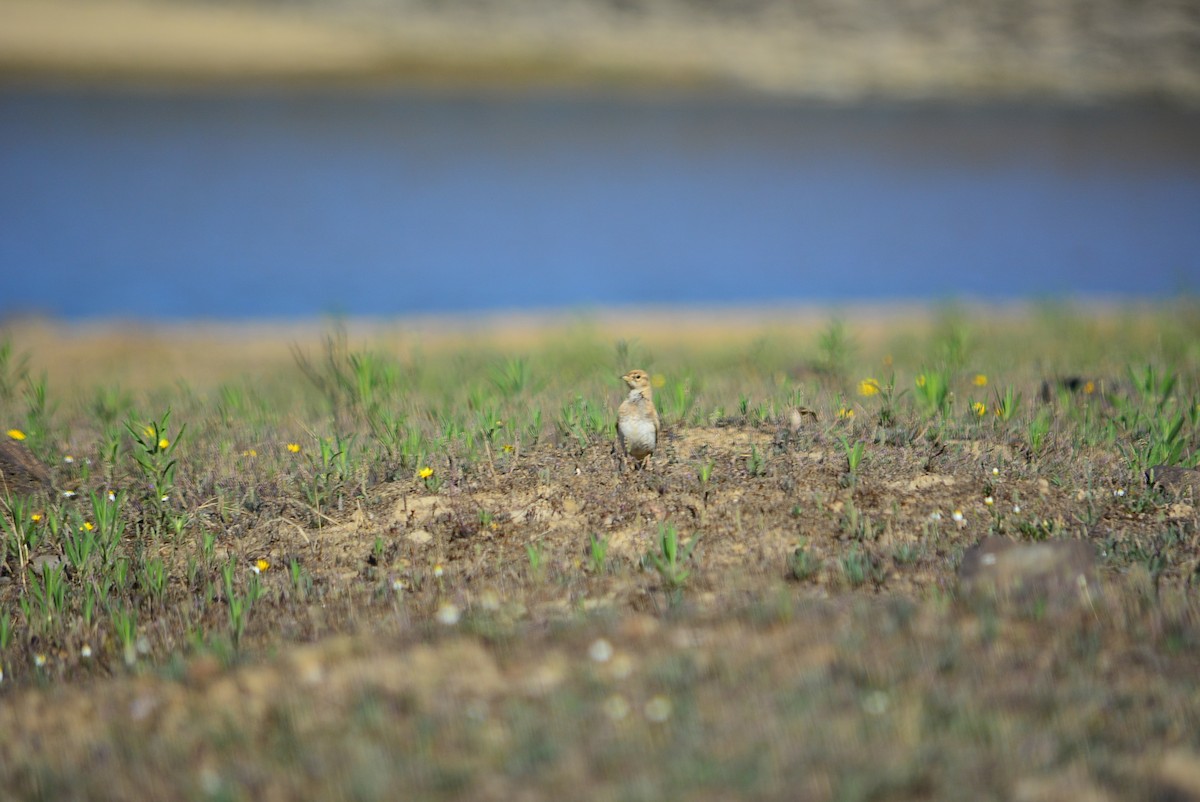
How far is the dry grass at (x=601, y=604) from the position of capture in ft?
9.82

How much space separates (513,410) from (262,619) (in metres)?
2.03

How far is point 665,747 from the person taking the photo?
9.81ft

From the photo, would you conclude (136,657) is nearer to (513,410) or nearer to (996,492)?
(513,410)

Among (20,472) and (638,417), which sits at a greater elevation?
(638,417)

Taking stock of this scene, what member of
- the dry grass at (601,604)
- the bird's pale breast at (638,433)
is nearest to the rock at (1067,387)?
the dry grass at (601,604)

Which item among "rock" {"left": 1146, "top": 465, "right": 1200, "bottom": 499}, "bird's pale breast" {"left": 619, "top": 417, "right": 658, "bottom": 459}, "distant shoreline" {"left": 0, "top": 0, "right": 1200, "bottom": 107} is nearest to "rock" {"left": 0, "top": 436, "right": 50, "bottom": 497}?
"bird's pale breast" {"left": 619, "top": 417, "right": 658, "bottom": 459}

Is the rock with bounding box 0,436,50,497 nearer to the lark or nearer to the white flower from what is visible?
the lark

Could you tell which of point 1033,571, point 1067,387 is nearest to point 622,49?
point 1067,387

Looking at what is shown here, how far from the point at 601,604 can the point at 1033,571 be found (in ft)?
4.84

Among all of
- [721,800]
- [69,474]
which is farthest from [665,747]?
[69,474]

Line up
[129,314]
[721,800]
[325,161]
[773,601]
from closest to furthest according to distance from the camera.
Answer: [721,800]
[773,601]
[129,314]
[325,161]

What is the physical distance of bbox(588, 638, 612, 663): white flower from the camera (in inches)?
137

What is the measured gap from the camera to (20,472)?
559 centimetres

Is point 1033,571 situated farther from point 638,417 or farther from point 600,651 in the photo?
point 638,417
